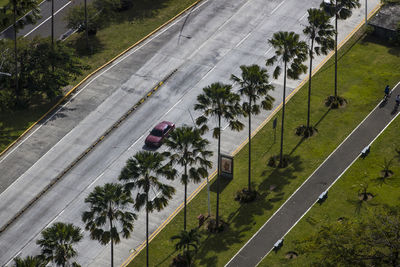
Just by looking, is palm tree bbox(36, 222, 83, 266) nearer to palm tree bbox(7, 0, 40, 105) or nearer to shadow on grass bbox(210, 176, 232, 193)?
shadow on grass bbox(210, 176, 232, 193)

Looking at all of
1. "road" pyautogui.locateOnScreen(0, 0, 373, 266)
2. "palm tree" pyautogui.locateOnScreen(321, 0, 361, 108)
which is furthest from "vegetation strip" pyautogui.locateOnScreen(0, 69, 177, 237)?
"palm tree" pyautogui.locateOnScreen(321, 0, 361, 108)

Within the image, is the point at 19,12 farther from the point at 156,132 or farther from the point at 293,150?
the point at 293,150

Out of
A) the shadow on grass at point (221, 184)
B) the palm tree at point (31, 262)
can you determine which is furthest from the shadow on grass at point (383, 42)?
the palm tree at point (31, 262)

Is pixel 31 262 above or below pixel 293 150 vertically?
above

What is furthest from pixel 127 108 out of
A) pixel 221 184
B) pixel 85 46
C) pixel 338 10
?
pixel 338 10

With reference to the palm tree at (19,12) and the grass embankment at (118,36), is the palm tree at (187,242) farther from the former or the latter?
the palm tree at (19,12)
